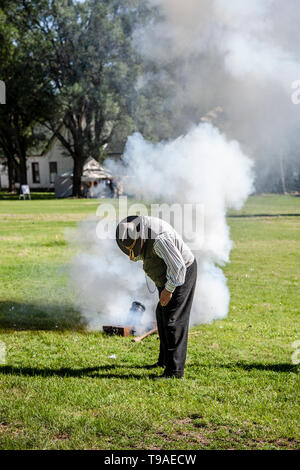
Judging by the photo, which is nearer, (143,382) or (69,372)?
(143,382)

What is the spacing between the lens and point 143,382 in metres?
5.07

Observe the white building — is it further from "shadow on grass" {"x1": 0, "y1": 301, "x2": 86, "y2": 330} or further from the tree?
"shadow on grass" {"x1": 0, "y1": 301, "x2": 86, "y2": 330}

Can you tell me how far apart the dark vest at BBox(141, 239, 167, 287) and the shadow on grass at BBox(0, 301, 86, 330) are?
2.50 metres

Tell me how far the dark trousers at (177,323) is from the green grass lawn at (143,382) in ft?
0.65

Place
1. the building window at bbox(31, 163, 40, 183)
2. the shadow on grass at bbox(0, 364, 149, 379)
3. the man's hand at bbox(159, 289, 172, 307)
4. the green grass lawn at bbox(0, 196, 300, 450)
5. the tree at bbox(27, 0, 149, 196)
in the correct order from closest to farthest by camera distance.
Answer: the green grass lawn at bbox(0, 196, 300, 450) → the man's hand at bbox(159, 289, 172, 307) → the shadow on grass at bbox(0, 364, 149, 379) → the tree at bbox(27, 0, 149, 196) → the building window at bbox(31, 163, 40, 183)

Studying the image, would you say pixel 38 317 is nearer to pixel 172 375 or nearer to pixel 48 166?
pixel 172 375

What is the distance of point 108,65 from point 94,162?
12.3 meters

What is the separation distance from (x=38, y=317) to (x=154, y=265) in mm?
3487

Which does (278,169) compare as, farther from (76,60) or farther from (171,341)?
(171,341)

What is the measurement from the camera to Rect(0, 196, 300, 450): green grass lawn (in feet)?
13.1

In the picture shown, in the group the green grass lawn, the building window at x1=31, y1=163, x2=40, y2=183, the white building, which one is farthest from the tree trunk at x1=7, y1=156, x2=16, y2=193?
the green grass lawn

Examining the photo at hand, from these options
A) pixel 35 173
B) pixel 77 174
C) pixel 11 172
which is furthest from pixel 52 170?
pixel 77 174

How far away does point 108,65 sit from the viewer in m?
33.9

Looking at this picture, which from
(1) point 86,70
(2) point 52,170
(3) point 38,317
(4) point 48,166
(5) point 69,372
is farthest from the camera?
(4) point 48,166
